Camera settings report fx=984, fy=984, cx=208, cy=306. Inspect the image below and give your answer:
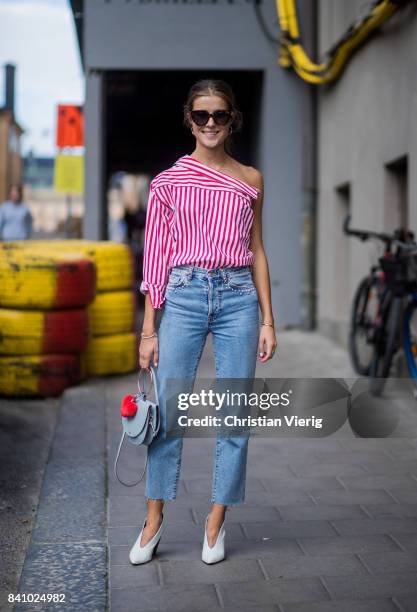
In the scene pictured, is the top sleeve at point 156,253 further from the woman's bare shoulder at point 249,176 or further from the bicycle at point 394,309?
the bicycle at point 394,309

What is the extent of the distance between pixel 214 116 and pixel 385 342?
13.1 ft

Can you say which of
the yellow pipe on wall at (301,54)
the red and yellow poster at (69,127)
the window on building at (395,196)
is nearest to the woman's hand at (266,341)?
the window on building at (395,196)

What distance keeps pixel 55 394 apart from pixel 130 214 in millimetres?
19746

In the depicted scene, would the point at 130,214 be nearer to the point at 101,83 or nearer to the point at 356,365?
the point at 101,83

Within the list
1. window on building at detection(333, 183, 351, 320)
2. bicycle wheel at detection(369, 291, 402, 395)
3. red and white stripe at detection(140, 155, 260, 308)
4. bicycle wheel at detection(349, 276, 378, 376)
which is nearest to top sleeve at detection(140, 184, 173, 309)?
red and white stripe at detection(140, 155, 260, 308)

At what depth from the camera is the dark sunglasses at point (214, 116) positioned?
3.67m

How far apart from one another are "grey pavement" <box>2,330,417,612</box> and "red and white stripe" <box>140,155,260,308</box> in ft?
3.42

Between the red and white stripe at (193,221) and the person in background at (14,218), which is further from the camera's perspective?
the person in background at (14,218)

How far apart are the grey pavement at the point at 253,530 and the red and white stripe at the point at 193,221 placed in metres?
1.04

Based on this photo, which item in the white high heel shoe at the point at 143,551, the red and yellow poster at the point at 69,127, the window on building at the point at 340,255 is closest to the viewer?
the white high heel shoe at the point at 143,551

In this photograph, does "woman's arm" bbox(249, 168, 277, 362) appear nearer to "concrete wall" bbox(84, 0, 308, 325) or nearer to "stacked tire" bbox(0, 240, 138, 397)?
"stacked tire" bbox(0, 240, 138, 397)

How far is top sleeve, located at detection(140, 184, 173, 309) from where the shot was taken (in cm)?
371

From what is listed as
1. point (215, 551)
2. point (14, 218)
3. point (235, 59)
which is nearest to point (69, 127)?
point (235, 59)

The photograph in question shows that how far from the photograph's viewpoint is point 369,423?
6.53m
